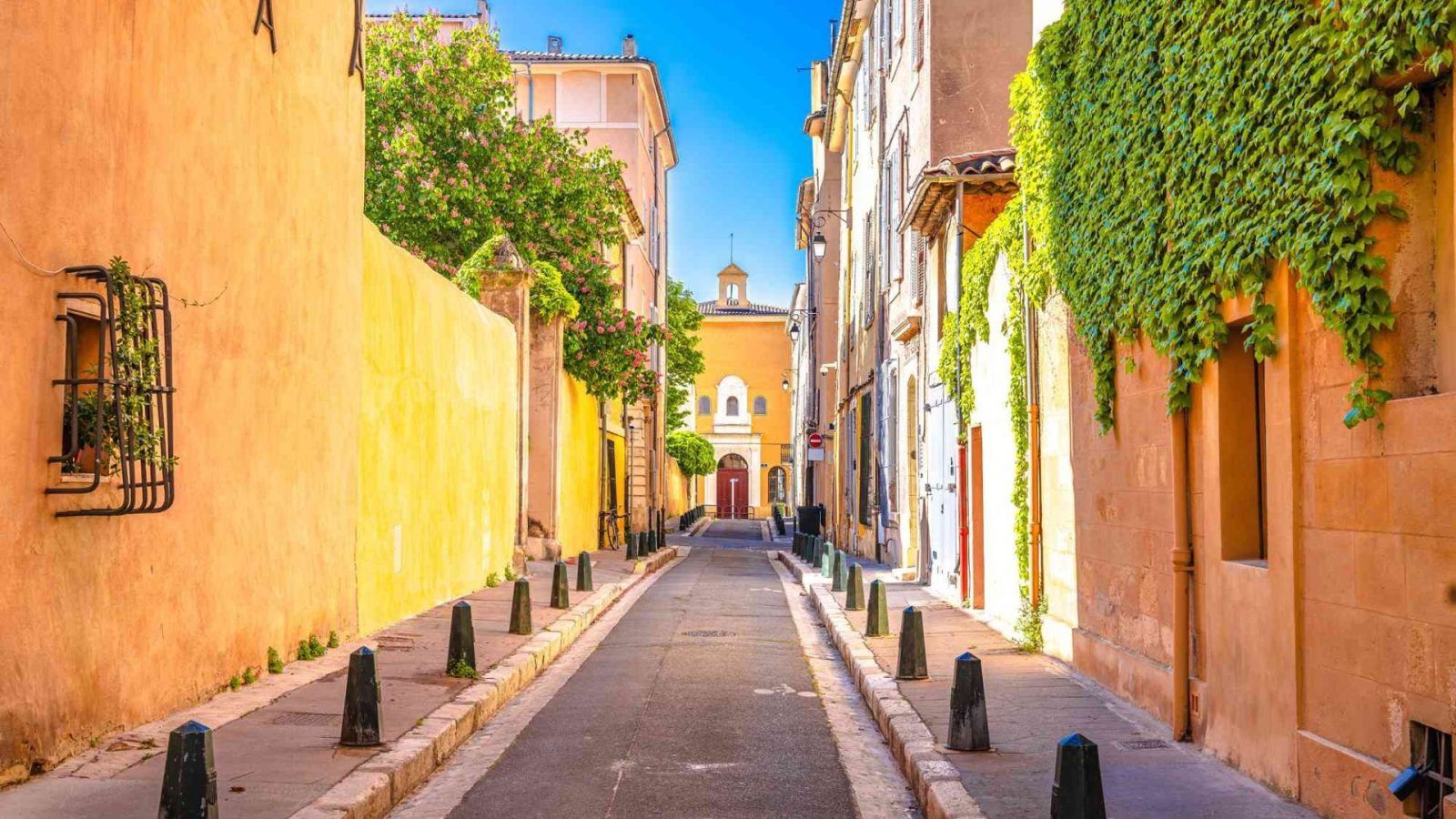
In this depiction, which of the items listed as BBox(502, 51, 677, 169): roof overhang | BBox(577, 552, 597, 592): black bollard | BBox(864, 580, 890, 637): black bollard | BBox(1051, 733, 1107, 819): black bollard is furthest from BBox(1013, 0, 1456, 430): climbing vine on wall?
BBox(502, 51, 677, 169): roof overhang

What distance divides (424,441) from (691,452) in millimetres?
52694

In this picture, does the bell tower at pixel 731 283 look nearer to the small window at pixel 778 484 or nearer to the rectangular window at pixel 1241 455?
the small window at pixel 778 484

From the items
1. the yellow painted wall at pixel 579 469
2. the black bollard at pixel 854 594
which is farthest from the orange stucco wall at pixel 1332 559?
the yellow painted wall at pixel 579 469

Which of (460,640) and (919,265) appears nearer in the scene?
(460,640)

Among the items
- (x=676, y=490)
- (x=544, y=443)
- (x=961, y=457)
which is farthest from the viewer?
(x=676, y=490)

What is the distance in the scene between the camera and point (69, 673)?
6.89m

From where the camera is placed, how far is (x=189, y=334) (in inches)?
336

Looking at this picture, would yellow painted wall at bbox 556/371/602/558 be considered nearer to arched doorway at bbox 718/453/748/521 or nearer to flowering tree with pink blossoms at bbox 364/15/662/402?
flowering tree with pink blossoms at bbox 364/15/662/402

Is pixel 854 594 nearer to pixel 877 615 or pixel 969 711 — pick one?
pixel 877 615

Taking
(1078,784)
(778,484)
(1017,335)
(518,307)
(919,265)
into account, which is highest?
(919,265)

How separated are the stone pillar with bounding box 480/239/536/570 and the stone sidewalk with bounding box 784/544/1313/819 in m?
11.3

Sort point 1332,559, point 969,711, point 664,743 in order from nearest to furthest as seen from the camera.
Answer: point 1332,559 < point 969,711 < point 664,743

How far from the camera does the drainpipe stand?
7898 mm

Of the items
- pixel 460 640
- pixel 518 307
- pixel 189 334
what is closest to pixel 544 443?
pixel 518 307
